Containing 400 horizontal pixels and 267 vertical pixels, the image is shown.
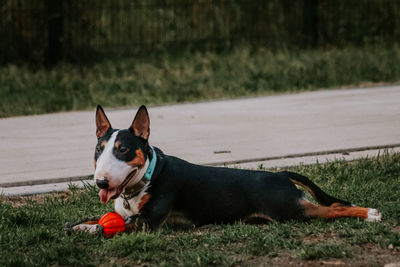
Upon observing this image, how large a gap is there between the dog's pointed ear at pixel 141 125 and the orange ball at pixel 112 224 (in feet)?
1.80

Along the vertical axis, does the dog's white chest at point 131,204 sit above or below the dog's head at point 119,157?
below

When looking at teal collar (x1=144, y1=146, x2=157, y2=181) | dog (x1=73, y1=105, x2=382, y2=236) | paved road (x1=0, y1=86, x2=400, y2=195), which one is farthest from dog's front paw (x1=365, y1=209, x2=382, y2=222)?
paved road (x1=0, y1=86, x2=400, y2=195)

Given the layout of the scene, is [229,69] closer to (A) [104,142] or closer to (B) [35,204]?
(B) [35,204]

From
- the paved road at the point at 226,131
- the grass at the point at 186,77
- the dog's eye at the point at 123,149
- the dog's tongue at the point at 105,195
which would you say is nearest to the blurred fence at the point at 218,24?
the grass at the point at 186,77

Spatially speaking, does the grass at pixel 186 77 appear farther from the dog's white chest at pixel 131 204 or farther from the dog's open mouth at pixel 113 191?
the dog's open mouth at pixel 113 191

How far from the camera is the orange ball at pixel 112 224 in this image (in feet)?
16.8

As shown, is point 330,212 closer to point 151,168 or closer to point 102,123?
point 151,168

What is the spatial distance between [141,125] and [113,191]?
0.52m

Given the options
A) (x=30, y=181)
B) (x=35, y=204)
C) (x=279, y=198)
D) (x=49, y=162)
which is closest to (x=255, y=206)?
(x=279, y=198)

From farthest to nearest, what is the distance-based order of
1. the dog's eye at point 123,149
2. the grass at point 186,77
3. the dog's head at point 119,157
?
1. the grass at point 186,77
2. the dog's eye at point 123,149
3. the dog's head at point 119,157

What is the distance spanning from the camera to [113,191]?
4957 millimetres

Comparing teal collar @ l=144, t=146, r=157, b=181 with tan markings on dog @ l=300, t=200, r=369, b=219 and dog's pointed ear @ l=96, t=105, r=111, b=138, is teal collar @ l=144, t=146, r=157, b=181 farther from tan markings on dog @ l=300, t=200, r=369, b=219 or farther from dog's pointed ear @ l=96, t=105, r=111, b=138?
tan markings on dog @ l=300, t=200, r=369, b=219

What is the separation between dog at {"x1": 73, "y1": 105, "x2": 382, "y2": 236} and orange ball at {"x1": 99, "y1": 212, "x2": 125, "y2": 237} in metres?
0.04

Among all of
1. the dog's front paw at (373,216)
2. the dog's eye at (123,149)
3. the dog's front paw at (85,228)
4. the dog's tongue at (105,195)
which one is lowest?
the dog's front paw at (373,216)
